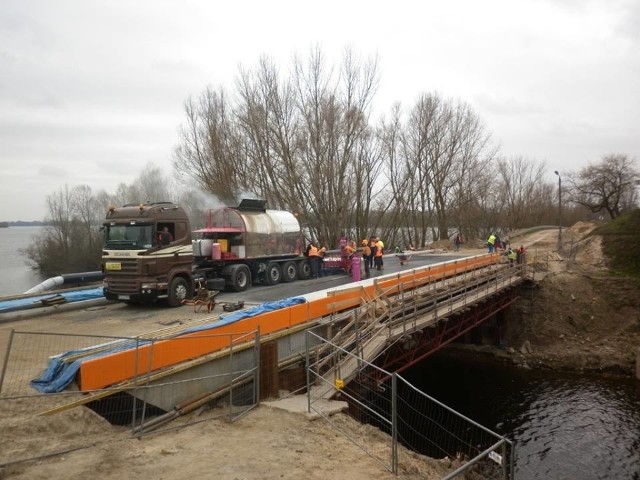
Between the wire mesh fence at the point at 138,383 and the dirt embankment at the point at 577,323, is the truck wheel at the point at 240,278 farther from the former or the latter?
the dirt embankment at the point at 577,323

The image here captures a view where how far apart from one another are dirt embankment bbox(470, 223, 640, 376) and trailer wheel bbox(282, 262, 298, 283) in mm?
11989

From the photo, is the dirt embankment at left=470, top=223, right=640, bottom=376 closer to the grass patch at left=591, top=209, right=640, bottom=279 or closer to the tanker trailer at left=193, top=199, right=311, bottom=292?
the grass patch at left=591, top=209, right=640, bottom=279

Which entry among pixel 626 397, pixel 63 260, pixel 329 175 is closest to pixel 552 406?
pixel 626 397

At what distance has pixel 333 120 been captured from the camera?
36.7 metres

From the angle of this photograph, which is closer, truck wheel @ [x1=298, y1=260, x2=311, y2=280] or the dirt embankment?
truck wheel @ [x1=298, y1=260, x2=311, y2=280]

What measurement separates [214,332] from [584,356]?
799 inches

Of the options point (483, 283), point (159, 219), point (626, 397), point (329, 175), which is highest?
point (329, 175)

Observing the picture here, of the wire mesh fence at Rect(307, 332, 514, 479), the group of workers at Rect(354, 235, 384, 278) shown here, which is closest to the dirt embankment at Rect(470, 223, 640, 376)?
the group of workers at Rect(354, 235, 384, 278)

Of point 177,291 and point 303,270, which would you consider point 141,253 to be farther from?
point 303,270

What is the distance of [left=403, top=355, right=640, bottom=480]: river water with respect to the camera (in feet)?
43.7

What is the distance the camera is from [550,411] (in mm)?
17266

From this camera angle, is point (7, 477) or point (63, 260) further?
point (63, 260)

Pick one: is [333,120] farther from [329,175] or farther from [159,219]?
[159,219]

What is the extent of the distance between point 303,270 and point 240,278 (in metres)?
4.03
